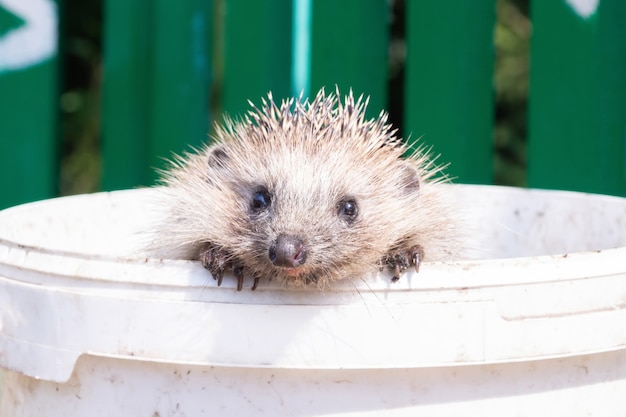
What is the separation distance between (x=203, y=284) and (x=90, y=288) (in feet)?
0.43

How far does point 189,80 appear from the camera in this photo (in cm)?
251

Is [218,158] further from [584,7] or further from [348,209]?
[584,7]

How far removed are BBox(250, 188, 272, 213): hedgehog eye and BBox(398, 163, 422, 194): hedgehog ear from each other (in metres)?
0.25

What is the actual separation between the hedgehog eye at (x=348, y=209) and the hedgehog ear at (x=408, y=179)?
0.15 m

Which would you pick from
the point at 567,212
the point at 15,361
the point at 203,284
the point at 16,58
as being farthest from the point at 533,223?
the point at 16,58

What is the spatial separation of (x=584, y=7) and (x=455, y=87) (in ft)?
1.19

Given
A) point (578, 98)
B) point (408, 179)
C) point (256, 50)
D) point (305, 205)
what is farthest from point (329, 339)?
point (256, 50)

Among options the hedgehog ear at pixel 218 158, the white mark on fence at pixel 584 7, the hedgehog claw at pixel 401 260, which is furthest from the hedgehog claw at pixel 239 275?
the white mark on fence at pixel 584 7

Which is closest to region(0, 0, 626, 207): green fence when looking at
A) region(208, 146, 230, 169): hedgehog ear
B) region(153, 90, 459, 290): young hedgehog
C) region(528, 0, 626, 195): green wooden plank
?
region(528, 0, 626, 195): green wooden plank

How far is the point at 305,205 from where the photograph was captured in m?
1.31

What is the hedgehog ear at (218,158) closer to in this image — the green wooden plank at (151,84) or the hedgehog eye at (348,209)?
the hedgehog eye at (348,209)

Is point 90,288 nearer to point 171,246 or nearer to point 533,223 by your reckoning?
Answer: point 171,246

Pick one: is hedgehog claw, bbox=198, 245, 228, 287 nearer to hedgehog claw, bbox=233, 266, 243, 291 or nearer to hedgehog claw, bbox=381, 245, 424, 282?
hedgehog claw, bbox=233, 266, 243, 291

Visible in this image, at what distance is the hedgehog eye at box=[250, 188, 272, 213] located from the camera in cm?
136
